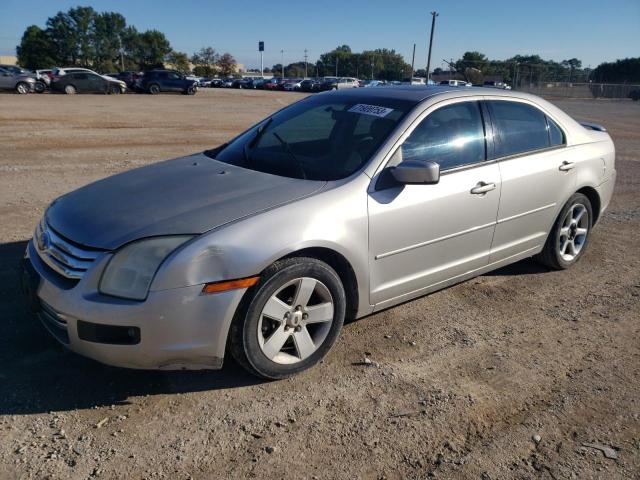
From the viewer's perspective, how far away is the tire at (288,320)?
2928 mm

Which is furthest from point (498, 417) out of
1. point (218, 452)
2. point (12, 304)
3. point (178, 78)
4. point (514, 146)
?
point (178, 78)

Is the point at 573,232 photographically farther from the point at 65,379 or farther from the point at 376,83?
the point at 376,83

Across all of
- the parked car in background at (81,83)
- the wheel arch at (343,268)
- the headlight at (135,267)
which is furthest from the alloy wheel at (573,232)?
the parked car in background at (81,83)

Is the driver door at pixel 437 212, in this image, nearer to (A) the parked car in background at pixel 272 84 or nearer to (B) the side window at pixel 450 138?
(B) the side window at pixel 450 138

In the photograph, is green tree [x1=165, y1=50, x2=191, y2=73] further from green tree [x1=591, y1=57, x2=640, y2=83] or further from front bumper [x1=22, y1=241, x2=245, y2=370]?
front bumper [x1=22, y1=241, x2=245, y2=370]

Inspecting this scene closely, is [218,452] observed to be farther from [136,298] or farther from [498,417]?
[498,417]

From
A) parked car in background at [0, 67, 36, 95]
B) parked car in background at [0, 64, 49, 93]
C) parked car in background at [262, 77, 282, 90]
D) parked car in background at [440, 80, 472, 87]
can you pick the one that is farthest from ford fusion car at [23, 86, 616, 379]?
parked car in background at [262, 77, 282, 90]

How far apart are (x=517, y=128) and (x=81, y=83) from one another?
3194 cm

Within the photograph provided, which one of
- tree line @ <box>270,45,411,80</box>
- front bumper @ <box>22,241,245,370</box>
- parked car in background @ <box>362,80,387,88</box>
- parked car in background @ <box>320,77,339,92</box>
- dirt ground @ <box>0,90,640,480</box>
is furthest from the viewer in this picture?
tree line @ <box>270,45,411,80</box>

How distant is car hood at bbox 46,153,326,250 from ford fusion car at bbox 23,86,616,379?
1cm

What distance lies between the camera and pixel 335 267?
3.34 meters

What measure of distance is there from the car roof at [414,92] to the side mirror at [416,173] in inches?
28.5

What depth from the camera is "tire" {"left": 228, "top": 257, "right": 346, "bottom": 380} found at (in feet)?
9.61

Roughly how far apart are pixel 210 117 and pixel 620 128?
15.1m
